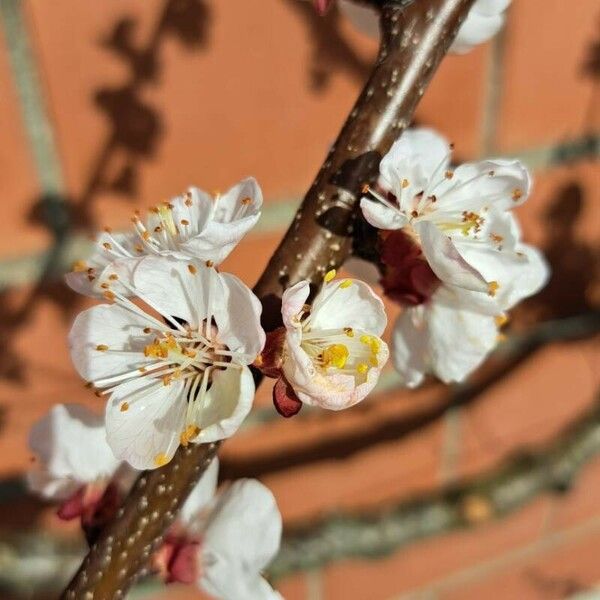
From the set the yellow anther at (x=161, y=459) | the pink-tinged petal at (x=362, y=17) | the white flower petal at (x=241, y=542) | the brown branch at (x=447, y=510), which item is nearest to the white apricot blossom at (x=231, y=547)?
the white flower petal at (x=241, y=542)

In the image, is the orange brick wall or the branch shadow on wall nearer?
the orange brick wall

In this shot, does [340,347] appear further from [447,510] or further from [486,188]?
[447,510]

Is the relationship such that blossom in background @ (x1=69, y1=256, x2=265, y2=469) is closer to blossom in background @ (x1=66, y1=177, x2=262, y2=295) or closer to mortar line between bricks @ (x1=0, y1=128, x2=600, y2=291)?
blossom in background @ (x1=66, y1=177, x2=262, y2=295)

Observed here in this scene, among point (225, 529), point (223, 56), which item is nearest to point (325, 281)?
point (225, 529)

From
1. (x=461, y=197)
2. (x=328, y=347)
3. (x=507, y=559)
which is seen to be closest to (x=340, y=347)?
(x=328, y=347)

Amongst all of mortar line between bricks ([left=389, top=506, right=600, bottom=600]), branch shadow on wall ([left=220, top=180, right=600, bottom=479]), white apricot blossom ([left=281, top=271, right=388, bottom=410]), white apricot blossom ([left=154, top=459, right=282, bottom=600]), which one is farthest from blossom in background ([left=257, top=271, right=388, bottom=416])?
mortar line between bricks ([left=389, top=506, right=600, bottom=600])

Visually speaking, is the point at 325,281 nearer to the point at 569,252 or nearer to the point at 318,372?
the point at 318,372

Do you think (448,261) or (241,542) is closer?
(448,261)
